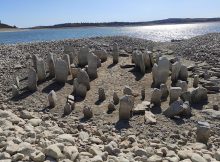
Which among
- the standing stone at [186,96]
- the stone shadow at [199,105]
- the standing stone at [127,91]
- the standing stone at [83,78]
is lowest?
the stone shadow at [199,105]

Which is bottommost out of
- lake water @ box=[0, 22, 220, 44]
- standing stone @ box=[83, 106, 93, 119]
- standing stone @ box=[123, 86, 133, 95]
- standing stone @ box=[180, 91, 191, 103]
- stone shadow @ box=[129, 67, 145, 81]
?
lake water @ box=[0, 22, 220, 44]

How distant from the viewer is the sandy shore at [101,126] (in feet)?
28.1

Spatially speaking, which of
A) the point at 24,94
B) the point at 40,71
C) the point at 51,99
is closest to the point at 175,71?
the point at 51,99

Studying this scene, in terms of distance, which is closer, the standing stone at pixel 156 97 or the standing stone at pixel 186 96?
the standing stone at pixel 156 97

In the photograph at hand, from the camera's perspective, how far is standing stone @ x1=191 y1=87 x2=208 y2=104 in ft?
41.0

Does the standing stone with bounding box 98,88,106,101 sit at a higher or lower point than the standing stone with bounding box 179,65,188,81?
lower

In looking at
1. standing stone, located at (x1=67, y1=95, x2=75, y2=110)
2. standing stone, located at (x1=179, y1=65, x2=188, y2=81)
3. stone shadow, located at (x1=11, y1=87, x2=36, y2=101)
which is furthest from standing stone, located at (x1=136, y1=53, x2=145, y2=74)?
stone shadow, located at (x1=11, y1=87, x2=36, y2=101)

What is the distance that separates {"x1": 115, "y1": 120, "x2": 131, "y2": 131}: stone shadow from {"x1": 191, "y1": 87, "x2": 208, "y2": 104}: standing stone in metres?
2.53

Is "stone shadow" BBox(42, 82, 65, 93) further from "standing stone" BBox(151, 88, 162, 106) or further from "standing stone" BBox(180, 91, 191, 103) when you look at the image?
"standing stone" BBox(180, 91, 191, 103)

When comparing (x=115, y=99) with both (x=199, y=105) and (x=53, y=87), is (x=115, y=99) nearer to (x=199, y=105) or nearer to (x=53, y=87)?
(x=199, y=105)

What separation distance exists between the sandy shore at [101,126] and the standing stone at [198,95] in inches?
10.9

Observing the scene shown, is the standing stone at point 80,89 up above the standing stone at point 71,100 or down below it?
above

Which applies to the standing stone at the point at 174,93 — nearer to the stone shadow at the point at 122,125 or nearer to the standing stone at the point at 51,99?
the stone shadow at the point at 122,125

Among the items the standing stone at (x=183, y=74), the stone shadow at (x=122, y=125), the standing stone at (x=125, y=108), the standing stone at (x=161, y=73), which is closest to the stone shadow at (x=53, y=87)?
the standing stone at (x=161, y=73)
